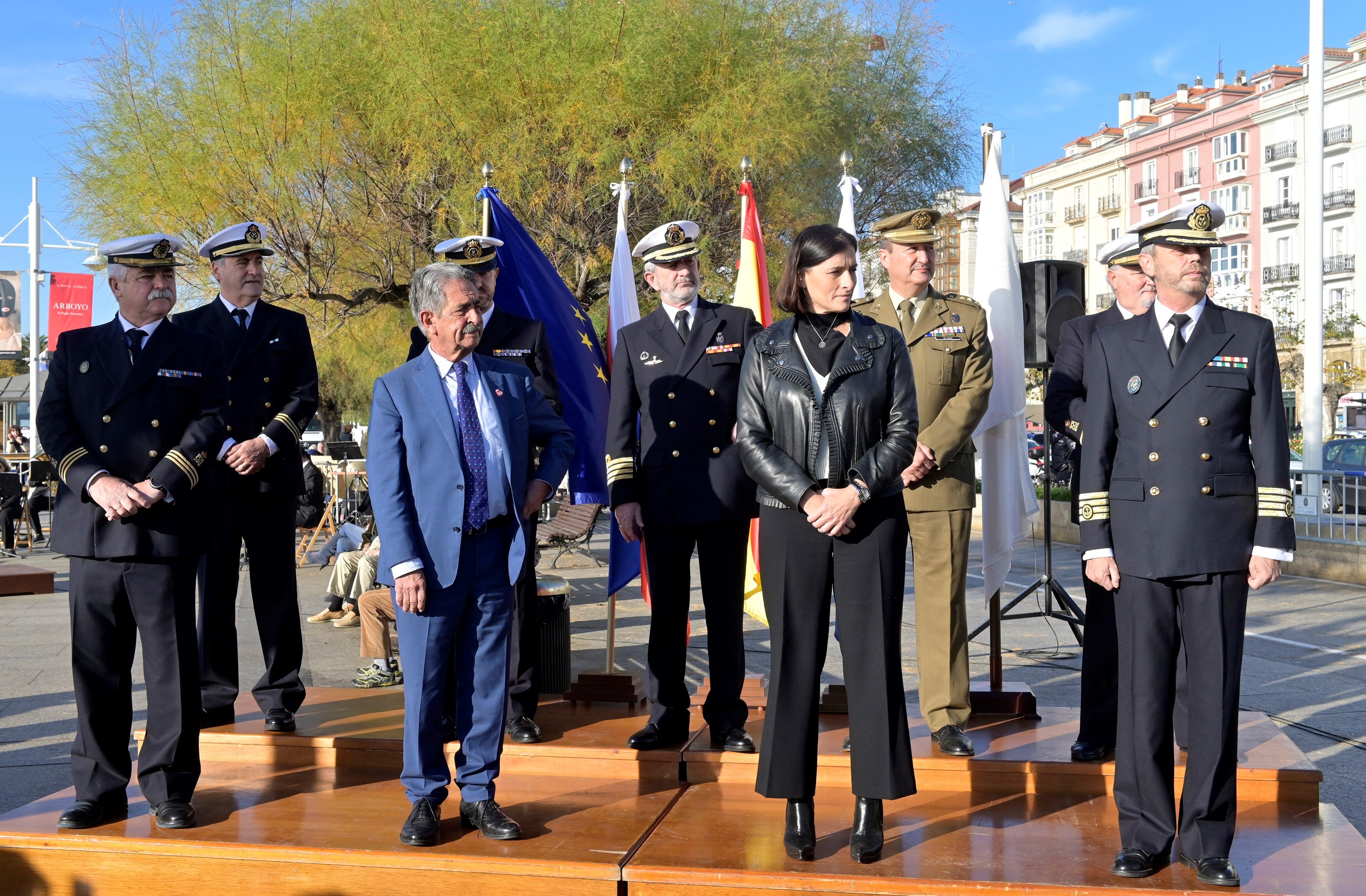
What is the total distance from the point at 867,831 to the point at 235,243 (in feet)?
12.7

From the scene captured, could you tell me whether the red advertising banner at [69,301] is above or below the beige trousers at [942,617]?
above

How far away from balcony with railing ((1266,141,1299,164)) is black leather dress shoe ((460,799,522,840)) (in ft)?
193

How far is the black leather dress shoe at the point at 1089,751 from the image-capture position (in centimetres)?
481

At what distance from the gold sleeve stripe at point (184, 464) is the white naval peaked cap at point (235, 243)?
1.49m

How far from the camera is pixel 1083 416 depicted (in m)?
4.68

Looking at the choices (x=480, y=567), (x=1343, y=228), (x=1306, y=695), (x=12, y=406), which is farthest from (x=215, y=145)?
(x=1343, y=228)

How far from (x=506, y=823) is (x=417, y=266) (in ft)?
36.6

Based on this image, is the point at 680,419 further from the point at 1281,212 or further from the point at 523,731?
the point at 1281,212

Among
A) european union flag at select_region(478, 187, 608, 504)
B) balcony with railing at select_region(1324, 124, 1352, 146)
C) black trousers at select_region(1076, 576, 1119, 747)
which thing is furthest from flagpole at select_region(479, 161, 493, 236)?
balcony with railing at select_region(1324, 124, 1352, 146)

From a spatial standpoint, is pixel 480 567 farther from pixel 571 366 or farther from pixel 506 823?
pixel 571 366

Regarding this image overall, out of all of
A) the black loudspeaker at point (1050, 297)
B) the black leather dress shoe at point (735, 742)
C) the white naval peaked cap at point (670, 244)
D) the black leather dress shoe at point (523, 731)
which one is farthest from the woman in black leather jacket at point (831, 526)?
the black loudspeaker at point (1050, 297)

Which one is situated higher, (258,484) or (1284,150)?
(1284,150)

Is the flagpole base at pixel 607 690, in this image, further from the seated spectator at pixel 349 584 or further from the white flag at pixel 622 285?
the seated spectator at pixel 349 584

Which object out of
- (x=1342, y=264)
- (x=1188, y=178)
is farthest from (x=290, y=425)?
Answer: (x=1188, y=178)
